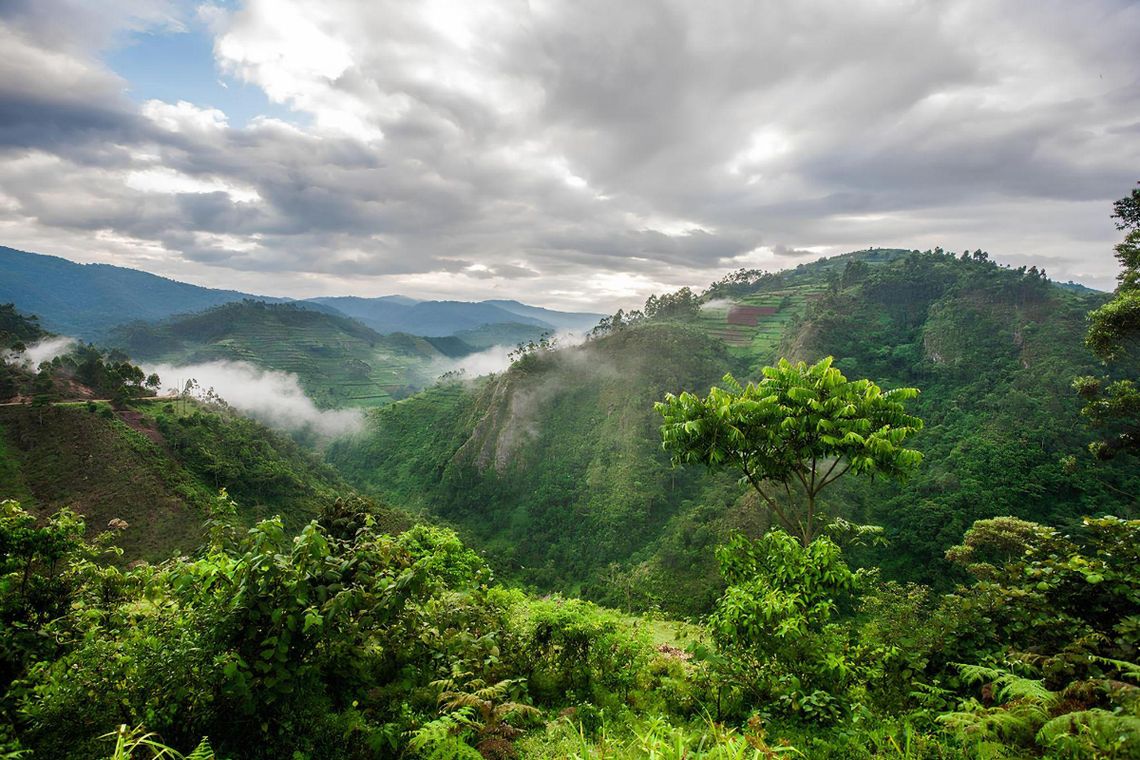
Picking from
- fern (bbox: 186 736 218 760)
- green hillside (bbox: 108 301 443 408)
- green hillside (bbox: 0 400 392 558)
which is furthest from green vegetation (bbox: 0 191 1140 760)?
green hillside (bbox: 108 301 443 408)

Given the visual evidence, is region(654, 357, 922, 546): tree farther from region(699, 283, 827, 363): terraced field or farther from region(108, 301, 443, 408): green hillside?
region(108, 301, 443, 408): green hillside

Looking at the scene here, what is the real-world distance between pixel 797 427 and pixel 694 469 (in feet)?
181

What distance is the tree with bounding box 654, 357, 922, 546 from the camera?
697 cm

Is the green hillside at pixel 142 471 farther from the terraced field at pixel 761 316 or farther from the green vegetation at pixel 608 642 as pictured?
the terraced field at pixel 761 316

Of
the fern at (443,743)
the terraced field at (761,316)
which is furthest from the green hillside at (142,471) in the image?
the terraced field at (761,316)

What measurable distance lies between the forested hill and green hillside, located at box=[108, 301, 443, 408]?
2228 inches

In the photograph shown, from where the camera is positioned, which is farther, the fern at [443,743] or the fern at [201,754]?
the fern at [443,743]

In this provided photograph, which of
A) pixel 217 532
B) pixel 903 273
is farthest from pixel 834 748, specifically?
pixel 903 273

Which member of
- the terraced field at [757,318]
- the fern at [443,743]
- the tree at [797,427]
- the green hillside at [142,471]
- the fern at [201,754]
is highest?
the terraced field at [757,318]

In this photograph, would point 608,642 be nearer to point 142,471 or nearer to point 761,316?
point 142,471

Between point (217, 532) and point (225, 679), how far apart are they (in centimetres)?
137

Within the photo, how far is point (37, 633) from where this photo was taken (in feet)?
14.1

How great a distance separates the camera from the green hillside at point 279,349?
149500 millimetres

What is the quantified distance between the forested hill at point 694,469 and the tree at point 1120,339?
20165 mm
